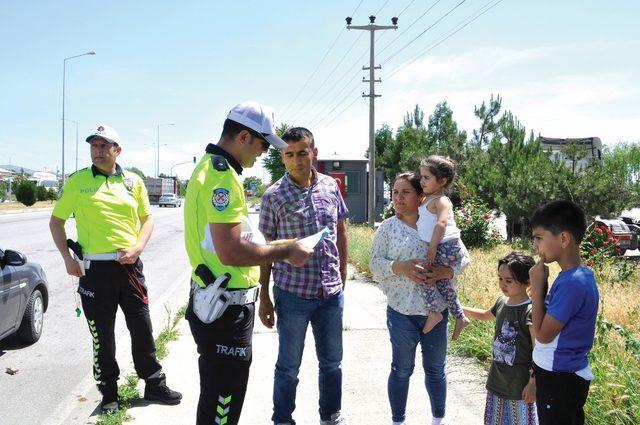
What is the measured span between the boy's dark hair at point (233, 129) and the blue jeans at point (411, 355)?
1.52 metres

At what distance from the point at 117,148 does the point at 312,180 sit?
1.66 metres

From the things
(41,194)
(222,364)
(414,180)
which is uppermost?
(414,180)

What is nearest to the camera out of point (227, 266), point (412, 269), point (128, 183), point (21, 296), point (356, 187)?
point (227, 266)

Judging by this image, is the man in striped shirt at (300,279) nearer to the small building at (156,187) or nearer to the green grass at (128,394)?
the green grass at (128,394)

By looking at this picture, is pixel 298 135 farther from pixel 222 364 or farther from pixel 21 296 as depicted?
pixel 21 296

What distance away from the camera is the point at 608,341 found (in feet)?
14.6

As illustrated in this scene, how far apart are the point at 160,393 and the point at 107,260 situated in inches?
42.5

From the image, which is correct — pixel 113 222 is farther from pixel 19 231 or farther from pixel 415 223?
pixel 19 231

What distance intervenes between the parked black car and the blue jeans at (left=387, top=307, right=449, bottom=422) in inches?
153

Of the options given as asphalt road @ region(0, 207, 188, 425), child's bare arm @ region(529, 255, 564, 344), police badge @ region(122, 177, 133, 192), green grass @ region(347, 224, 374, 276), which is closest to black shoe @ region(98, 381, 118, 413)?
asphalt road @ region(0, 207, 188, 425)

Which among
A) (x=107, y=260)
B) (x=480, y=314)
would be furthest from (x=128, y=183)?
(x=480, y=314)

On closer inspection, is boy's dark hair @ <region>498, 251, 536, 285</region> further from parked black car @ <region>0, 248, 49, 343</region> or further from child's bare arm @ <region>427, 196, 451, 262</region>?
parked black car @ <region>0, 248, 49, 343</region>

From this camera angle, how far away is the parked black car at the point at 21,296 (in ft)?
17.8

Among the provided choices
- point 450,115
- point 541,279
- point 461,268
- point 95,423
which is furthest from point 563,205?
point 450,115
